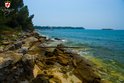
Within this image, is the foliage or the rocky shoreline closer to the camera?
the rocky shoreline

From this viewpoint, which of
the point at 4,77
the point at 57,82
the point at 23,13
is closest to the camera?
the point at 4,77

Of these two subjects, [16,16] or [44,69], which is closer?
[44,69]

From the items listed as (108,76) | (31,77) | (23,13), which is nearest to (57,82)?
(31,77)

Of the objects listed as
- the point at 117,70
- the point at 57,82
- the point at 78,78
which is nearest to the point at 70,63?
the point at 78,78

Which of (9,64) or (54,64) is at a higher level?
(9,64)

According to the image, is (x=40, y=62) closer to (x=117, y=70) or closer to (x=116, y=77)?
(x=116, y=77)

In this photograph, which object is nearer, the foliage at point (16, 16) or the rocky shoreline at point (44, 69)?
the rocky shoreline at point (44, 69)

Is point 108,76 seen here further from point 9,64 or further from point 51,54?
point 9,64

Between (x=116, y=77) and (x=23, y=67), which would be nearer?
(x=23, y=67)

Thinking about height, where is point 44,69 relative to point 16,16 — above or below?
below

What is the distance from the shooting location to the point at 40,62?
16828 mm

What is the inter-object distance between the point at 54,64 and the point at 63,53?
3.67 m

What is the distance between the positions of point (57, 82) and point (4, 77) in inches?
132

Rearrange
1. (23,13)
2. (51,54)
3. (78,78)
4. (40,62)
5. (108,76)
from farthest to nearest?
(23,13), (51,54), (108,76), (40,62), (78,78)
